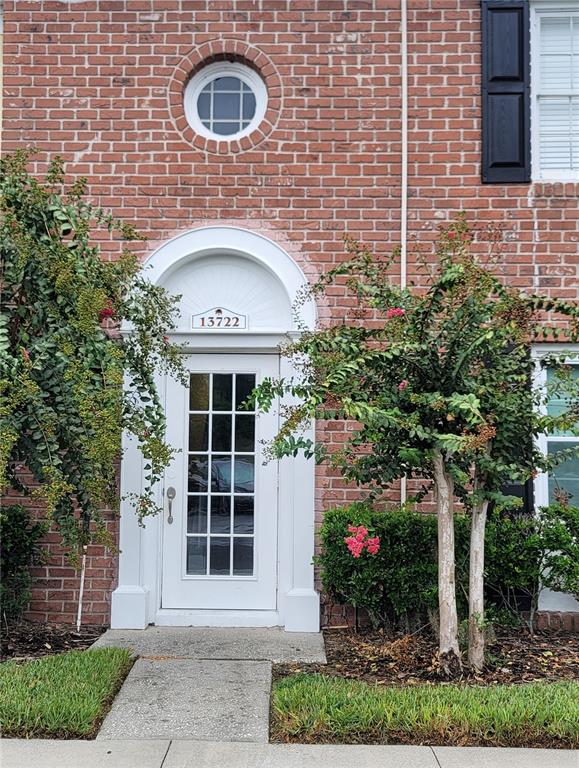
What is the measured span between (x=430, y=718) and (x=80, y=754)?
6.13ft

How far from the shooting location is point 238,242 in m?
6.43

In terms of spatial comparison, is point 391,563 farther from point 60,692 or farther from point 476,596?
point 60,692

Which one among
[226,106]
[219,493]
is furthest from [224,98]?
[219,493]

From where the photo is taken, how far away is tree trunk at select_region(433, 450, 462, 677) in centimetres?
483

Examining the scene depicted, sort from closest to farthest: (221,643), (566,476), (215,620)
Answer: (221,643) → (215,620) → (566,476)

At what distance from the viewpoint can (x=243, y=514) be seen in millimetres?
6469

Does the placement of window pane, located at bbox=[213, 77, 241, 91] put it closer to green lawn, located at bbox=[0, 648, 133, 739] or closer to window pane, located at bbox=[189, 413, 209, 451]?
window pane, located at bbox=[189, 413, 209, 451]

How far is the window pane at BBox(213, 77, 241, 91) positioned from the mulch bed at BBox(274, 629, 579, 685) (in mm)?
4921

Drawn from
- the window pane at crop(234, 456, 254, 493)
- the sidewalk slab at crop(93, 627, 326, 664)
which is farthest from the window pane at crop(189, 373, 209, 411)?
the sidewalk slab at crop(93, 627, 326, 664)

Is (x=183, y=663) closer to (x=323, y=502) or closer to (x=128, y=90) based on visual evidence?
(x=323, y=502)

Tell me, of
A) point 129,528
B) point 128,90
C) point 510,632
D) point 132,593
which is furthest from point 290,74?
point 510,632

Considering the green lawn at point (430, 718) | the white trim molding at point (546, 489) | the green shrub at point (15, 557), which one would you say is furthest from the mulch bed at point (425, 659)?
the green shrub at point (15, 557)

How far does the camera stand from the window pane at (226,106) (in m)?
6.67

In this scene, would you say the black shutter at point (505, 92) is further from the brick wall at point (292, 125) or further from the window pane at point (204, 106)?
the window pane at point (204, 106)
